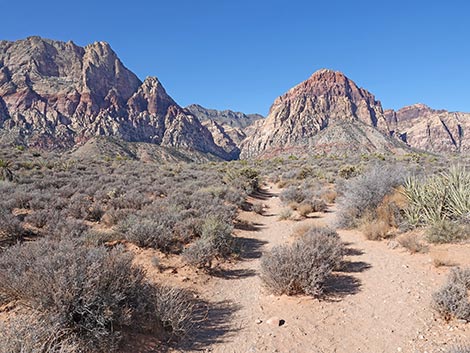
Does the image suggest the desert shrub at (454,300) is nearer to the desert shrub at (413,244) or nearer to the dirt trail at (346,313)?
the dirt trail at (346,313)

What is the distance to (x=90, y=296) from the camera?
11.7ft

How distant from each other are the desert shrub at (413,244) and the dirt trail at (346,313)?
225mm

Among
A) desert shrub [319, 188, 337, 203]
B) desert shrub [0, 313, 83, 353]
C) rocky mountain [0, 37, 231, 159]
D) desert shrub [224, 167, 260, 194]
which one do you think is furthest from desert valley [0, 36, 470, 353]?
rocky mountain [0, 37, 231, 159]

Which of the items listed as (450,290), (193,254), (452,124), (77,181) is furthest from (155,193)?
(452,124)

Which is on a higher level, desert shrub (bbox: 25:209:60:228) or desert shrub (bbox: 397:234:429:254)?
desert shrub (bbox: 397:234:429:254)

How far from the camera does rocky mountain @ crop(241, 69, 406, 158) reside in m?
98.9

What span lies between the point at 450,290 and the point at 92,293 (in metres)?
5.39

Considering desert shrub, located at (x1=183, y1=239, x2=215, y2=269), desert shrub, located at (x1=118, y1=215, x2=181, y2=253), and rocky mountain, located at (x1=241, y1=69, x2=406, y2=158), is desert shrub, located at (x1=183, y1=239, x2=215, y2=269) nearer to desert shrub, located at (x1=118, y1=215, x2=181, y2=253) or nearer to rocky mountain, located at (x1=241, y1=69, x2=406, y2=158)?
desert shrub, located at (x1=118, y1=215, x2=181, y2=253)

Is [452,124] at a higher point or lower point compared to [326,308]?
higher

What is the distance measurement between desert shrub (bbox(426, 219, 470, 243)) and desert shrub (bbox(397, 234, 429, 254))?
0.34 m

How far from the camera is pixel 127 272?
4344mm

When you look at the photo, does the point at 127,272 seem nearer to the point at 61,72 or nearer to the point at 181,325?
the point at 181,325

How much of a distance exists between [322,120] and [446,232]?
446 feet

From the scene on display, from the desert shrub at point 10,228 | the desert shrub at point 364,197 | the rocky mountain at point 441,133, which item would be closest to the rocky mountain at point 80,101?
the desert shrub at point 10,228
